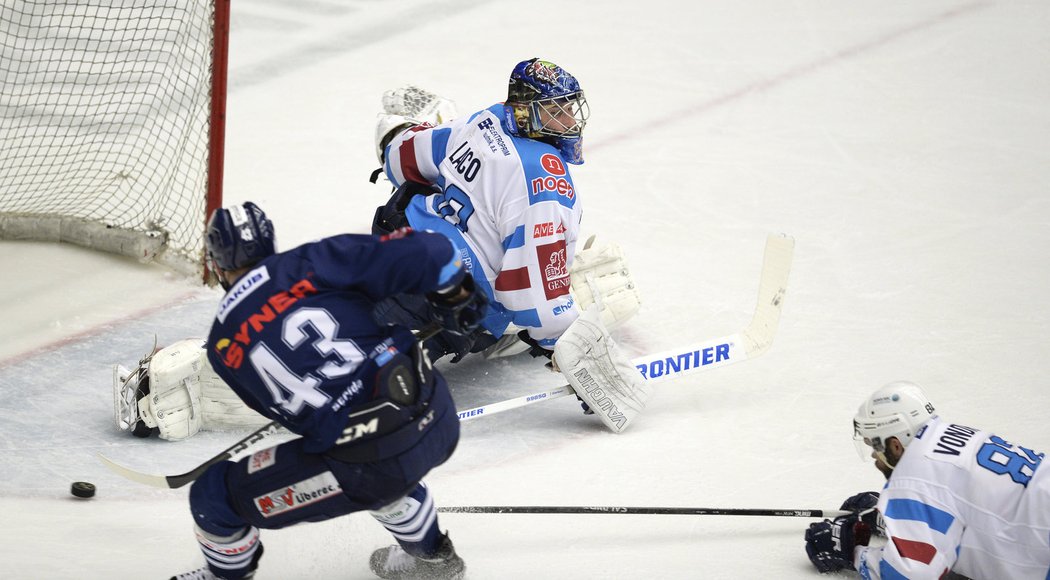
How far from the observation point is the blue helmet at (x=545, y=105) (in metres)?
3.81

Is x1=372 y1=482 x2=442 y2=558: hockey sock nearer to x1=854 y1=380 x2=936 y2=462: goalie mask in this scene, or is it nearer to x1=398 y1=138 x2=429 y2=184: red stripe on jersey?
x1=854 y1=380 x2=936 y2=462: goalie mask

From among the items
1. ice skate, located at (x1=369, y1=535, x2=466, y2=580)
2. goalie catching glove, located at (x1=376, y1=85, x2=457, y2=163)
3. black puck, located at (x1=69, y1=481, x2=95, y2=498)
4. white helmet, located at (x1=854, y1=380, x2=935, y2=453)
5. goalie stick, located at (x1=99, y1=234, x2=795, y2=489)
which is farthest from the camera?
goalie catching glove, located at (x1=376, y1=85, x2=457, y2=163)

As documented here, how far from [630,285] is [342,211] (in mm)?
1593

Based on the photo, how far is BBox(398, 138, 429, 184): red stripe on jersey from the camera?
4.15m

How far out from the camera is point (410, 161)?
416 centimetres

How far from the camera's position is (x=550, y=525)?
3.38 metres

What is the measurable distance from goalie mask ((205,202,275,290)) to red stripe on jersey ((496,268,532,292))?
1.19m

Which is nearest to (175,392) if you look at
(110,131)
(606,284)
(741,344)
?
(606,284)

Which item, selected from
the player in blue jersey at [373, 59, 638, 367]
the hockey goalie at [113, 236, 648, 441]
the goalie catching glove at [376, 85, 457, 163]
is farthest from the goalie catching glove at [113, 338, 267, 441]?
the goalie catching glove at [376, 85, 457, 163]

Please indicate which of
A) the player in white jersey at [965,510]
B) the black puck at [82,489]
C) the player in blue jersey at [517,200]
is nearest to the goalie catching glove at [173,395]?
the black puck at [82,489]

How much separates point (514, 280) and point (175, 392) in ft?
3.48

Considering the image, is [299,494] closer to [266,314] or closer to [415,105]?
[266,314]

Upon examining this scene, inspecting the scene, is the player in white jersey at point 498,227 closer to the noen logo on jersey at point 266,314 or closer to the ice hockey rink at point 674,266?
the ice hockey rink at point 674,266

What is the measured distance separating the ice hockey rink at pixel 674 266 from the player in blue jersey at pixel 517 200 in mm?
409
